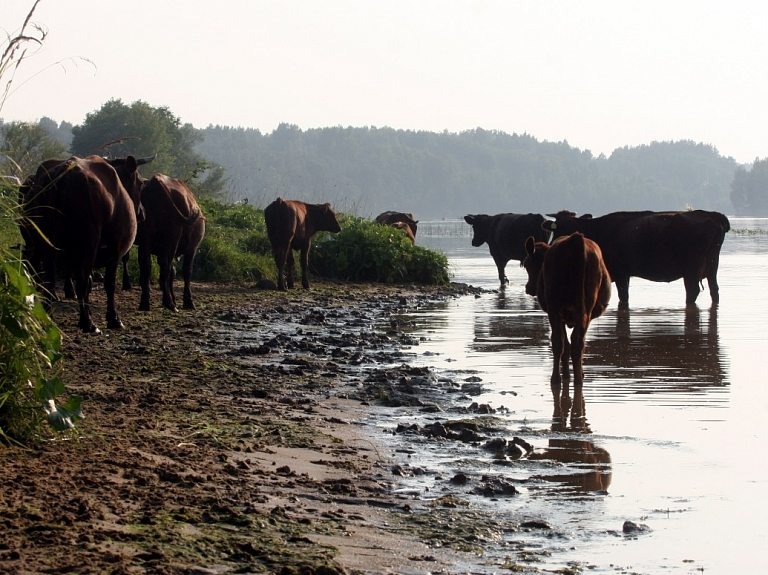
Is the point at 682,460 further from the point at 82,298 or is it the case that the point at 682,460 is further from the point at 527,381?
the point at 82,298

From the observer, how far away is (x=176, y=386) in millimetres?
8531

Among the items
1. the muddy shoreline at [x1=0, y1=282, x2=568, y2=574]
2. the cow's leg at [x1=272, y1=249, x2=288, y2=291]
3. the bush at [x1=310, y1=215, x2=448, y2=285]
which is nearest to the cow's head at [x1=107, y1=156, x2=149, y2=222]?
the muddy shoreline at [x1=0, y1=282, x2=568, y2=574]

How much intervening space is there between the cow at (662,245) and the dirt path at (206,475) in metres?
9.67

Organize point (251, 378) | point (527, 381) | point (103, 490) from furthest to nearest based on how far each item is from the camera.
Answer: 1. point (527, 381)
2. point (251, 378)
3. point (103, 490)

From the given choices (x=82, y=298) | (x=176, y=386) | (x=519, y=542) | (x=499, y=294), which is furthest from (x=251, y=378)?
(x=499, y=294)

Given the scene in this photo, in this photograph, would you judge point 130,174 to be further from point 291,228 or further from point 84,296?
point 291,228

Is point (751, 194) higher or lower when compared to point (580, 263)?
higher

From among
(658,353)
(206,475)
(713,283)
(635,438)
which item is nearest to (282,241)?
(713,283)

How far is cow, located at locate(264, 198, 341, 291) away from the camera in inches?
773

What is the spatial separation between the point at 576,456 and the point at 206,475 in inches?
101

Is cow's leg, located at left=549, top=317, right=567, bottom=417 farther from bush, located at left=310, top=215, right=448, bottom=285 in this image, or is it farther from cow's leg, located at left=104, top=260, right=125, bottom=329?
bush, located at left=310, top=215, right=448, bottom=285

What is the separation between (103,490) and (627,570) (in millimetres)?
2378

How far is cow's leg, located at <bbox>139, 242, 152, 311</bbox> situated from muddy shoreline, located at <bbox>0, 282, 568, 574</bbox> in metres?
3.06

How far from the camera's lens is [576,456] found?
22.6 ft
